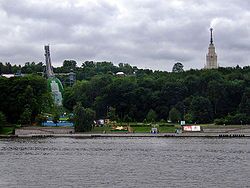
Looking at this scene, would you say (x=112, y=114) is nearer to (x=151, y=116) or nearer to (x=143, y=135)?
(x=151, y=116)

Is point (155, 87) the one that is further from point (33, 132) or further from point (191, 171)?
point (191, 171)

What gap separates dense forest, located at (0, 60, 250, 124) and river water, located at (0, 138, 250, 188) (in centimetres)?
2918

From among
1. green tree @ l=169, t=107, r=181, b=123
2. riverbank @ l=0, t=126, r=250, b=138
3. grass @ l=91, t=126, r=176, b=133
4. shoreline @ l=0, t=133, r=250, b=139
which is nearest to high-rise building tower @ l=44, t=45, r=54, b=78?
green tree @ l=169, t=107, r=181, b=123

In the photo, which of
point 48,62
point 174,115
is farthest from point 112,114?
point 48,62

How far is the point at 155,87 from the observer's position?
130 meters

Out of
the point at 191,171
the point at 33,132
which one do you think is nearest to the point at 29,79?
the point at 33,132

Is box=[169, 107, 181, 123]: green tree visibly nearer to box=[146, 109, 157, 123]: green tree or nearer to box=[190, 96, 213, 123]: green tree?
box=[190, 96, 213, 123]: green tree

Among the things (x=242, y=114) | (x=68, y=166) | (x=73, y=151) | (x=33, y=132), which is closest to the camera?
(x=68, y=166)

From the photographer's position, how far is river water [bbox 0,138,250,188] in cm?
4431

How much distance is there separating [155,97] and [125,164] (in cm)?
6947

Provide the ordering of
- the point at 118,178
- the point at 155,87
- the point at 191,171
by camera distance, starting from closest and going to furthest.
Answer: the point at 118,178 → the point at 191,171 → the point at 155,87

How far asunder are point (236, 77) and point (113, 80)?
2818 cm

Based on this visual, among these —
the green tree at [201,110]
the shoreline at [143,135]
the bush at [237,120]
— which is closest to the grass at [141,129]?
the shoreline at [143,135]

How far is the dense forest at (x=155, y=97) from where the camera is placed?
361ft
